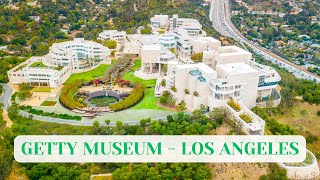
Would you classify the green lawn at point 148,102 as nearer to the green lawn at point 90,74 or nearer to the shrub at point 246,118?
the green lawn at point 90,74

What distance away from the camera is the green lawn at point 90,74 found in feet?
158

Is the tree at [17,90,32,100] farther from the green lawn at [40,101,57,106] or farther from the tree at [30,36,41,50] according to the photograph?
the tree at [30,36,41,50]

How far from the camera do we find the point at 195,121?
35.6 m

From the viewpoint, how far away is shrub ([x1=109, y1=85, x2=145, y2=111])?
129 feet

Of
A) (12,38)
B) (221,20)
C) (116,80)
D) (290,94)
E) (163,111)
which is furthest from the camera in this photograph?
(221,20)

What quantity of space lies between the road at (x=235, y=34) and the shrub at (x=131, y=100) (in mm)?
32814

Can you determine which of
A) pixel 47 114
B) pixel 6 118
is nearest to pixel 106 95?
pixel 47 114

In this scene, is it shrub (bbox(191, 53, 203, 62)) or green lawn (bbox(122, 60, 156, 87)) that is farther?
shrub (bbox(191, 53, 203, 62))

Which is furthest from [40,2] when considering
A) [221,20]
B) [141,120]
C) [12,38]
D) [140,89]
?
[141,120]

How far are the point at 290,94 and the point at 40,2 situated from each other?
68.6 metres

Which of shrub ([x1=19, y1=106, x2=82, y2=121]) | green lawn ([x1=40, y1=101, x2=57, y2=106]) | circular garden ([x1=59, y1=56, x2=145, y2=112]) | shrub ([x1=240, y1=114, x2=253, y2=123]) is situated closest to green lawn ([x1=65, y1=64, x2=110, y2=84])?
circular garden ([x1=59, y1=56, x2=145, y2=112])

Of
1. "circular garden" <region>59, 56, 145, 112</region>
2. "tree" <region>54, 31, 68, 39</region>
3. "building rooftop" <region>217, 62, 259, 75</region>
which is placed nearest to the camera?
"building rooftop" <region>217, 62, 259, 75</region>

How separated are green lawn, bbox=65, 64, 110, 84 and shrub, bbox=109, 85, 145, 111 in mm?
7950

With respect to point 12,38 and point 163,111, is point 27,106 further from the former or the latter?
point 12,38
